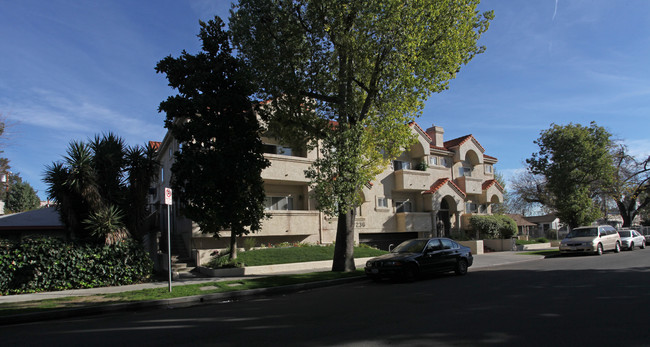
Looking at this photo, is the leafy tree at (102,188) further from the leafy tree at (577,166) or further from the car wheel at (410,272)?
the leafy tree at (577,166)

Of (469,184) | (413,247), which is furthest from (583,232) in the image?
(413,247)

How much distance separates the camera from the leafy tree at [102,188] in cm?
1388

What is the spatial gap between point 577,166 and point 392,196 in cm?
A: 1379

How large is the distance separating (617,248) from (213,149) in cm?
2315

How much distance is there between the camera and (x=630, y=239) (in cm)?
2545

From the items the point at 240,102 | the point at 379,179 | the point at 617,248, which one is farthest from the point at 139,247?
the point at 617,248

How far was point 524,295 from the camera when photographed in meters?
9.42

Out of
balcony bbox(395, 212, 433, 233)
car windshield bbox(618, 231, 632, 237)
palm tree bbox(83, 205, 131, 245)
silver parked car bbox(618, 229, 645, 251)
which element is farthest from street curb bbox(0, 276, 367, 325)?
car windshield bbox(618, 231, 632, 237)

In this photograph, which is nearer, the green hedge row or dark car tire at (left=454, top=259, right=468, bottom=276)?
the green hedge row

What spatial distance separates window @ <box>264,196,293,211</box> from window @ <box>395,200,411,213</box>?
851 centimetres

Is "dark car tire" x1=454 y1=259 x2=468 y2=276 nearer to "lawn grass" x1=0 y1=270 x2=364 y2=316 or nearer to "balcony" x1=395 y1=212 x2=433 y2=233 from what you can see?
"lawn grass" x1=0 y1=270 x2=364 y2=316

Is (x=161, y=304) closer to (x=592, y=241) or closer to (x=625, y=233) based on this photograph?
(x=592, y=241)

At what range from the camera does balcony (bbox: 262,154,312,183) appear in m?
21.2

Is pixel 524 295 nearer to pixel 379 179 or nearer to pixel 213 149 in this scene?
pixel 213 149
